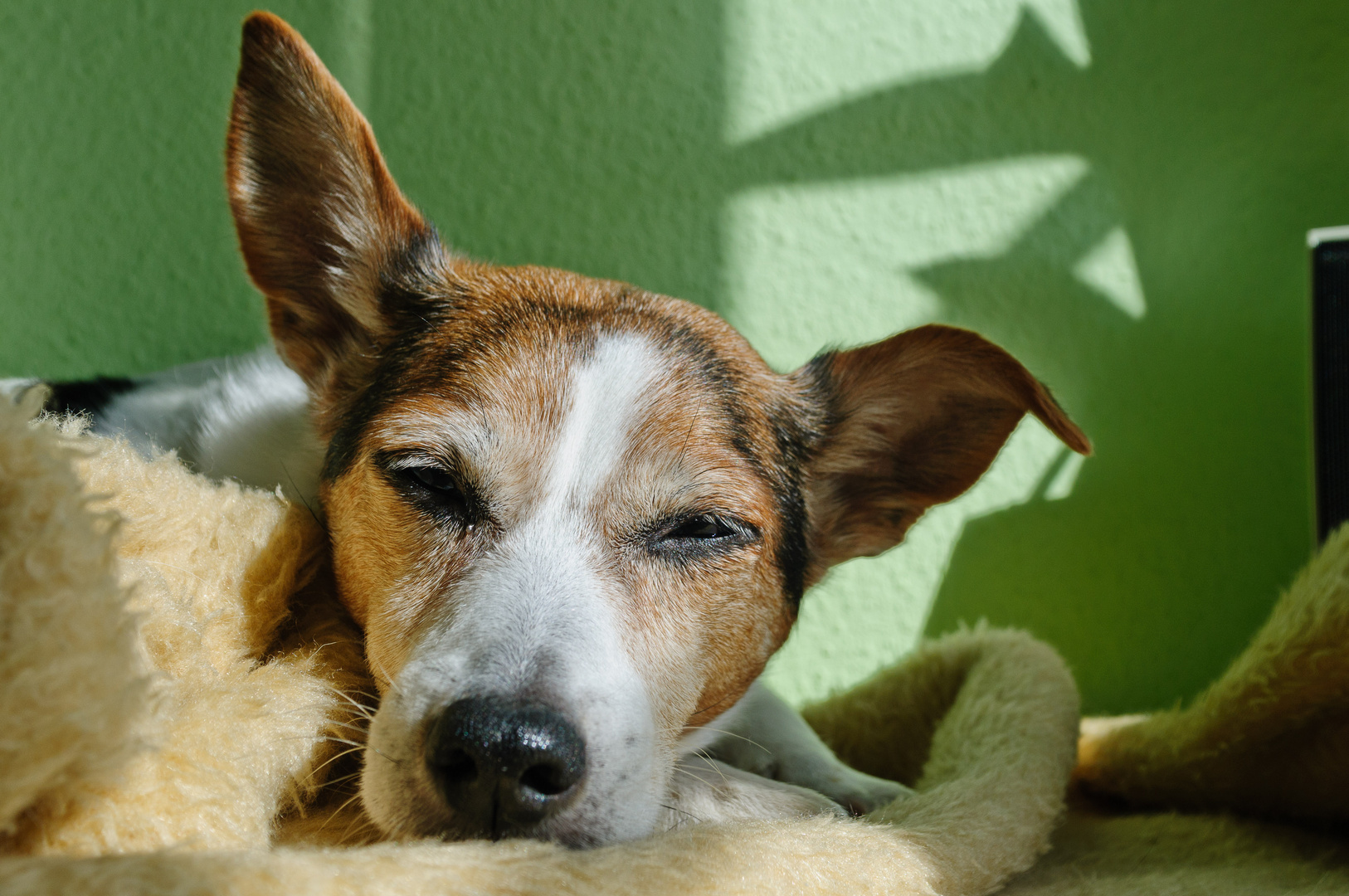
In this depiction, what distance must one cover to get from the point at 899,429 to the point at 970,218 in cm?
128

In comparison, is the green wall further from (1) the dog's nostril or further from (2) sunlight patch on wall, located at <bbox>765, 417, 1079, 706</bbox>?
(1) the dog's nostril

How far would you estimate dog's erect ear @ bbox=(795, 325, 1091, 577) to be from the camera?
4.79 ft

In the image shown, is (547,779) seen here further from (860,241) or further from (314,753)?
(860,241)

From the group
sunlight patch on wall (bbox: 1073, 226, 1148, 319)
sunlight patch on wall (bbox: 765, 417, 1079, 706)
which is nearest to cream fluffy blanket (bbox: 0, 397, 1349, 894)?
sunlight patch on wall (bbox: 765, 417, 1079, 706)

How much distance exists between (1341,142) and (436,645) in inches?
117

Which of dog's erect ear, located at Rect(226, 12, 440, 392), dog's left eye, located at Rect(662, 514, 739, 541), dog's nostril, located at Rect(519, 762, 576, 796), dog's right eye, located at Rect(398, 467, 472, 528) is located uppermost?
dog's erect ear, located at Rect(226, 12, 440, 392)

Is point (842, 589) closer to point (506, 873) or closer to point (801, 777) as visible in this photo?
point (801, 777)

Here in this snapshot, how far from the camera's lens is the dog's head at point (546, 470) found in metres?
Result: 0.94

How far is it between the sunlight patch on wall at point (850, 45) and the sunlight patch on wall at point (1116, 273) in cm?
53

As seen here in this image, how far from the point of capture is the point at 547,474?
117cm

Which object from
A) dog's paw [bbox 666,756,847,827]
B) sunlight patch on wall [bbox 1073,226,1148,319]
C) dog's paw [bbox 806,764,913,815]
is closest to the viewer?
dog's paw [bbox 666,756,847,827]

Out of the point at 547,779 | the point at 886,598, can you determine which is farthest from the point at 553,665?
the point at 886,598

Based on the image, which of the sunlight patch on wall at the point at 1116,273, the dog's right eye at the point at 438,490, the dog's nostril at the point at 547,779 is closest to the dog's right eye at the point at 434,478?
the dog's right eye at the point at 438,490

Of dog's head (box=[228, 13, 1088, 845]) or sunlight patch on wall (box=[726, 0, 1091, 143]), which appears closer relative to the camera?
dog's head (box=[228, 13, 1088, 845])
